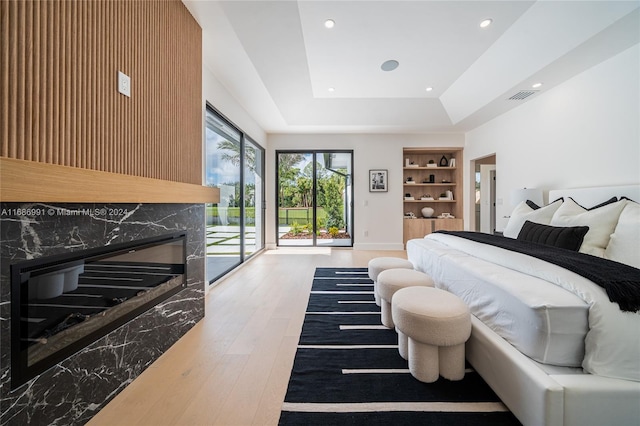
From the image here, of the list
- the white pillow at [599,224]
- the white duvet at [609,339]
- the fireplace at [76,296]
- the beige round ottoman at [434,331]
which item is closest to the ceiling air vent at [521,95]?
the white pillow at [599,224]

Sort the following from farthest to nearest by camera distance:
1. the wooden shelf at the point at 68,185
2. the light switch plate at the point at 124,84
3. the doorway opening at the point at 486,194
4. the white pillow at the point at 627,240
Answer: the doorway opening at the point at 486,194 < the white pillow at the point at 627,240 < the light switch plate at the point at 124,84 < the wooden shelf at the point at 68,185

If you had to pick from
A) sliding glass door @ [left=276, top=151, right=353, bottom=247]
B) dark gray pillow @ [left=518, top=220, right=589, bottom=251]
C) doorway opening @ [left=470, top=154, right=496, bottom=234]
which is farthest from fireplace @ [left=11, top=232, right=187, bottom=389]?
doorway opening @ [left=470, top=154, right=496, bottom=234]

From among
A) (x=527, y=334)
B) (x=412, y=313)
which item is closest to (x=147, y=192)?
(x=412, y=313)

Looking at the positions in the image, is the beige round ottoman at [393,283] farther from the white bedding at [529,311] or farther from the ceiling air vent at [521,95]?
the ceiling air vent at [521,95]

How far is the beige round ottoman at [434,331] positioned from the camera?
4.57 feet

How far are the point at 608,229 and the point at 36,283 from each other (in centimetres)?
388

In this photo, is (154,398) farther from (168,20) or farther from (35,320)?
(168,20)

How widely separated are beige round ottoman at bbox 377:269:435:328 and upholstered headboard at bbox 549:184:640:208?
2171mm

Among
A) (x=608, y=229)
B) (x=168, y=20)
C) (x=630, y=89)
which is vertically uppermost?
(x=168, y=20)

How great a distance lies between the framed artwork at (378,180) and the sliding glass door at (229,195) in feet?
8.36

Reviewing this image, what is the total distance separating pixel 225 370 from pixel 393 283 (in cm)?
132

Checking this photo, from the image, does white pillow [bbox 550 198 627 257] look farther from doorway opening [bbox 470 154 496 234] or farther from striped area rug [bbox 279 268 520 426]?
doorway opening [bbox 470 154 496 234]

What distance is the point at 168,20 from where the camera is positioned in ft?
6.56

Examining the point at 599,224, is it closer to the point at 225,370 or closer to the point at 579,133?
the point at 579,133
